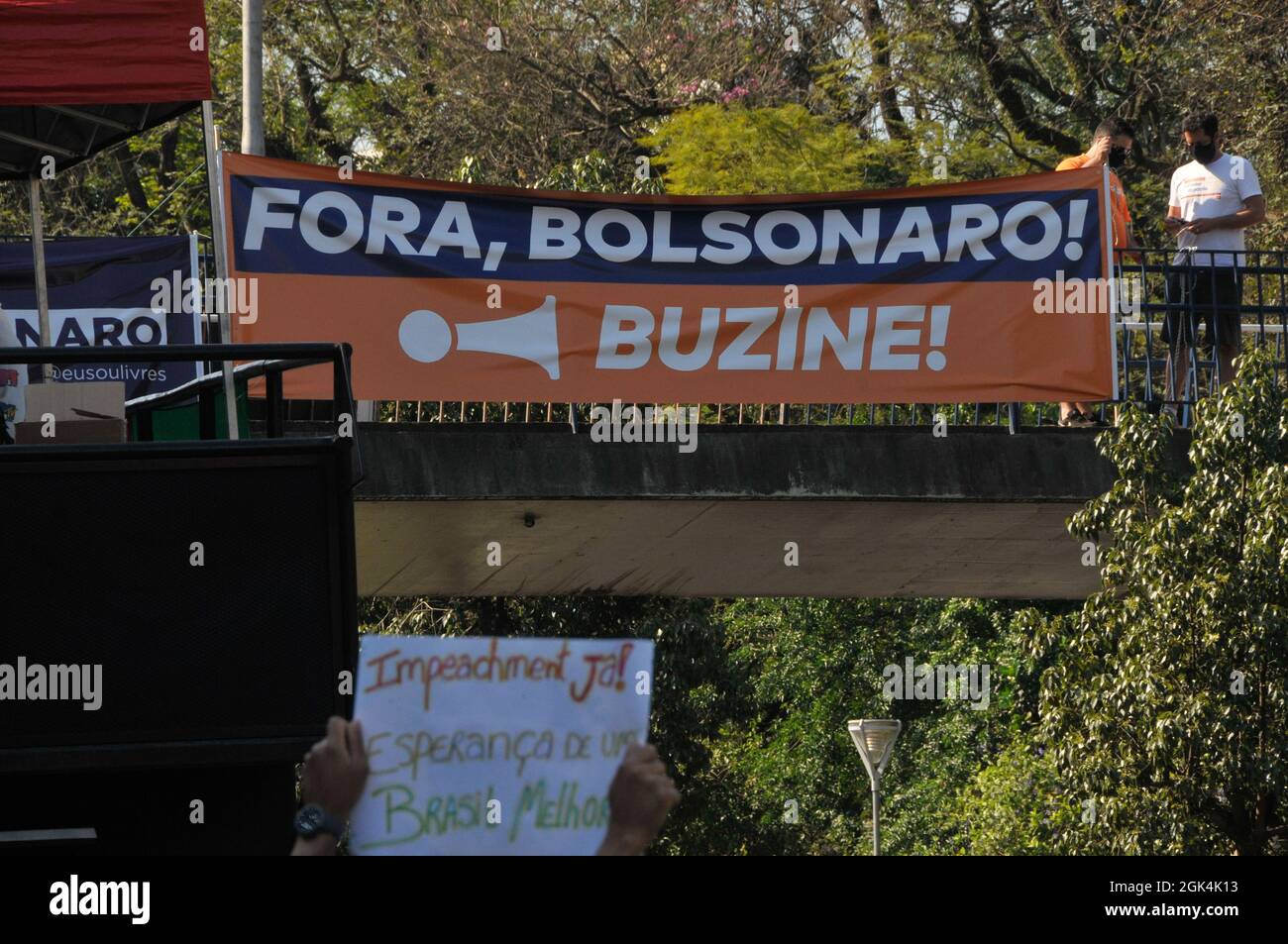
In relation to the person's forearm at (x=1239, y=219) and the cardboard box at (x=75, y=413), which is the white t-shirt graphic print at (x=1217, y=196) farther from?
the cardboard box at (x=75, y=413)

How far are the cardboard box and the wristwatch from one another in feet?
13.0

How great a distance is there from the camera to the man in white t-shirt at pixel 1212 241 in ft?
40.1

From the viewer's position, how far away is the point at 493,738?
134 inches

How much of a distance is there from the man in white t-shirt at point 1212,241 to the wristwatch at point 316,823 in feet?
32.3

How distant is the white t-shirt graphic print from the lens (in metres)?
12.3

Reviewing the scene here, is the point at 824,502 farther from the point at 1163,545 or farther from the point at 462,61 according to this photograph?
the point at 462,61

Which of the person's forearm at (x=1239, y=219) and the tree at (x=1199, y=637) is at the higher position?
the person's forearm at (x=1239, y=219)

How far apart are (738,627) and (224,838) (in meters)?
26.9

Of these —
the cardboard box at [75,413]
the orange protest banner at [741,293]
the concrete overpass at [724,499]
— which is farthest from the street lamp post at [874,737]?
the cardboard box at [75,413]

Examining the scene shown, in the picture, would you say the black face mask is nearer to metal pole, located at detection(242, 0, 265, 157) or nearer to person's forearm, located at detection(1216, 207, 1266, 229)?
Answer: person's forearm, located at detection(1216, 207, 1266, 229)

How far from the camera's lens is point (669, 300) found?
37.0ft

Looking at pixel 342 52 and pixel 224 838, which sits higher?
pixel 342 52
